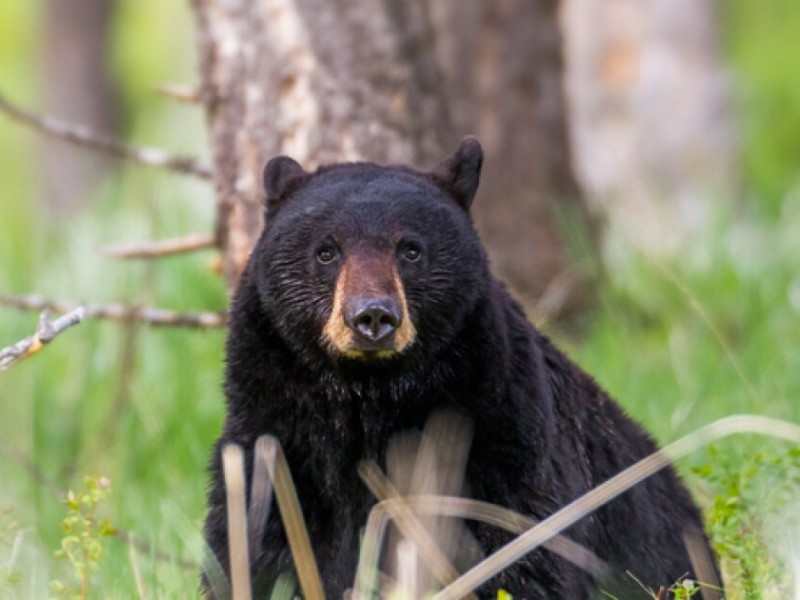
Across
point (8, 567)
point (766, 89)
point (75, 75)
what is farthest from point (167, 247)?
point (766, 89)

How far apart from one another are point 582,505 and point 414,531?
0.42 meters

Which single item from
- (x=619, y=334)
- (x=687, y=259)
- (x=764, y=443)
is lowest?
(x=764, y=443)

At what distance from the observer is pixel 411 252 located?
159 inches

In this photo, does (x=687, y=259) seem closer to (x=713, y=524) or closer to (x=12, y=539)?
(x=713, y=524)

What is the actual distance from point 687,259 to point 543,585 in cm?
437

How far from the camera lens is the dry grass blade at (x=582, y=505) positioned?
136 inches

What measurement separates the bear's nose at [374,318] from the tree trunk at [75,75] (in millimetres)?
14464

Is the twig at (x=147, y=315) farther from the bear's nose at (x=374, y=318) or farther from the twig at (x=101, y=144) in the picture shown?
the bear's nose at (x=374, y=318)

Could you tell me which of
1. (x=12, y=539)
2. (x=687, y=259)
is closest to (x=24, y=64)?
(x=687, y=259)

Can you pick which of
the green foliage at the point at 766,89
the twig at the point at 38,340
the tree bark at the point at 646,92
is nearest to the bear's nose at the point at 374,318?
the twig at the point at 38,340

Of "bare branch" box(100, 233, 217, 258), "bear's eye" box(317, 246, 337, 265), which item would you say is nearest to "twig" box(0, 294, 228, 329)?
"bare branch" box(100, 233, 217, 258)

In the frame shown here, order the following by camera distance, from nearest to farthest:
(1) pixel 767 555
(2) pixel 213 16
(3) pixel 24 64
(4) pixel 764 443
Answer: (1) pixel 767 555
(4) pixel 764 443
(2) pixel 213 16
(3) pixel 24 64

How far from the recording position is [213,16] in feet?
20.4

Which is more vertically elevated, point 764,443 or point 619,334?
point 619,334
